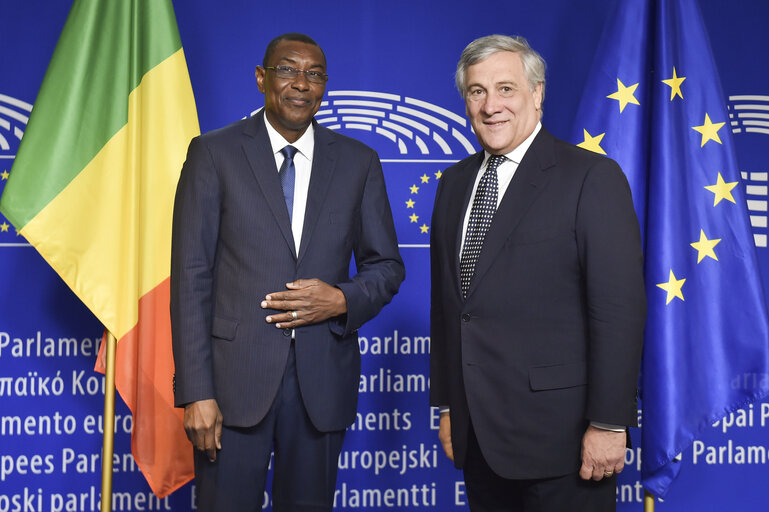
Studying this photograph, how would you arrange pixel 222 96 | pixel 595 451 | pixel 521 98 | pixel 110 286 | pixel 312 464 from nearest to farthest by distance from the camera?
pixel 595 451 → pixel 521 98 → pixel 312 464 → pixel 110 286 → pixel 222 96

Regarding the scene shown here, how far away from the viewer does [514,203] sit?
1727 millimetres

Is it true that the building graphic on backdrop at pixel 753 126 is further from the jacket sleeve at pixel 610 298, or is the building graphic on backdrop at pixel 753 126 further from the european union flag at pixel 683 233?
the jacket sleeve at pixel 610 298

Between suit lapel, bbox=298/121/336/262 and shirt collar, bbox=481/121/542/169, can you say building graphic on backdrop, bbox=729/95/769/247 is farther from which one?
suit lapel, bbox=298/121/336/262

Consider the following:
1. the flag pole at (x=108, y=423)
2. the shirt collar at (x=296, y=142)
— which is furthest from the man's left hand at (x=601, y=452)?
the flag pole at (x=108, y=423)

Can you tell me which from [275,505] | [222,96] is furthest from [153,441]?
[222,96]

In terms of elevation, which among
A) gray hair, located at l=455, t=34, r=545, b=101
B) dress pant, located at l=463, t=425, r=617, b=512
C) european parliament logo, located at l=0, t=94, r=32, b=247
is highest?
european parliament logo, located at l=0, t=94, r=32, b=247

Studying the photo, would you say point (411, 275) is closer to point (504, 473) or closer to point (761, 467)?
point (504, 473)

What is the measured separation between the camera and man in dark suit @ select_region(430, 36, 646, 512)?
1646 mm

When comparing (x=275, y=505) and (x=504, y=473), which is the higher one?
(x=504, y=473)

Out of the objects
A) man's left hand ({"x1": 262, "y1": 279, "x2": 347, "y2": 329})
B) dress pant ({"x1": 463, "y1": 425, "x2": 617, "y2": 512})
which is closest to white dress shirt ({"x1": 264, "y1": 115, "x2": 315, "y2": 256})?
man's left hand ({"x1": 262, "y1": 279, "x2": 347, "y2": 329})

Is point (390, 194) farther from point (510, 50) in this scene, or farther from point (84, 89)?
point (510, 50)

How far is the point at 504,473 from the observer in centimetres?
170

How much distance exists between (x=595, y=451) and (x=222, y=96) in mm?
2182

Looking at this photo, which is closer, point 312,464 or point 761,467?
point 312,464
